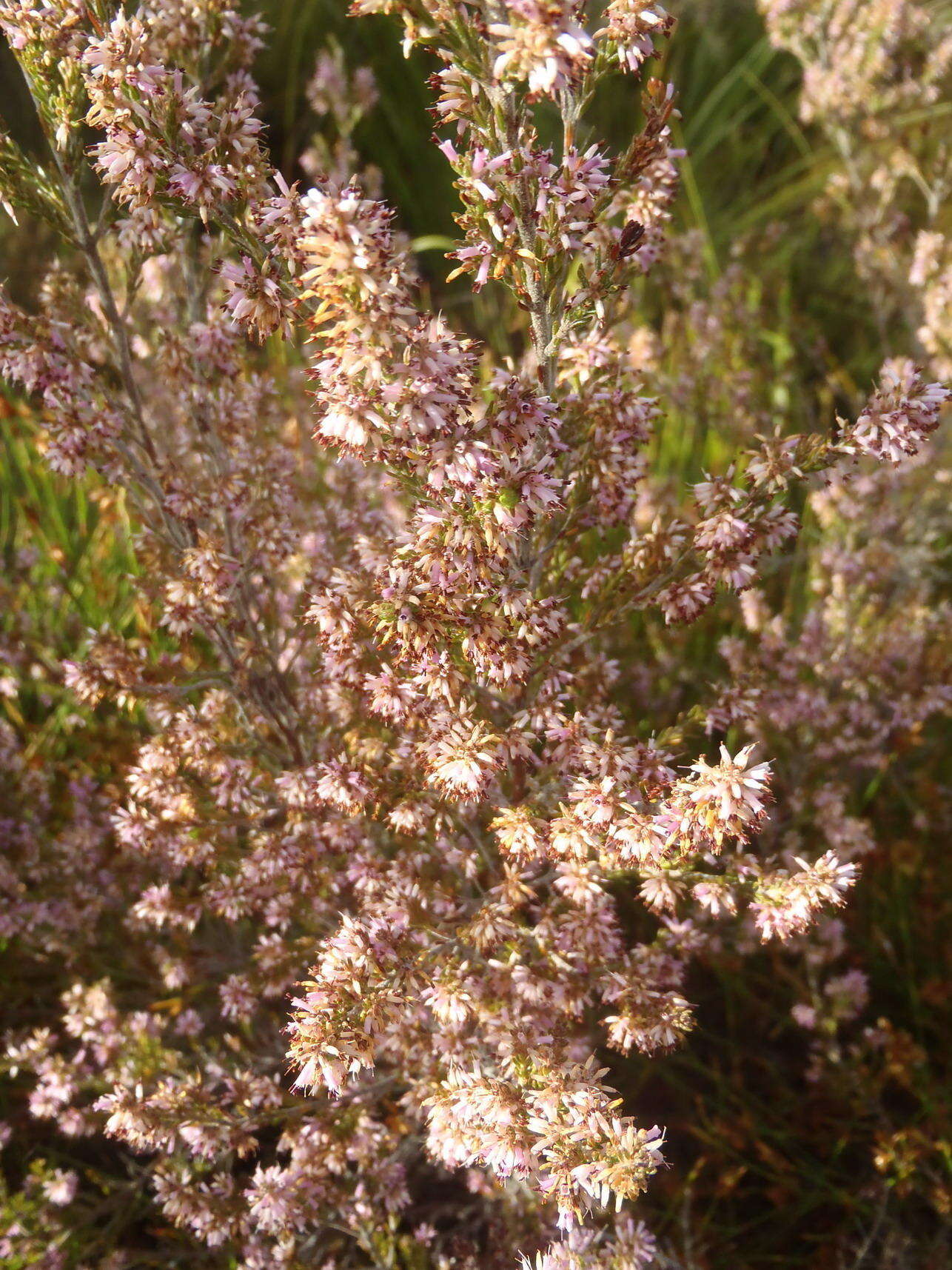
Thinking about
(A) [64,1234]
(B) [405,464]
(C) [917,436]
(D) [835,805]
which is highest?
(B) [405,464]

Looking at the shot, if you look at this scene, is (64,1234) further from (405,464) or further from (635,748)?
(405,464)

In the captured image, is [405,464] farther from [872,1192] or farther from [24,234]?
[24,234]

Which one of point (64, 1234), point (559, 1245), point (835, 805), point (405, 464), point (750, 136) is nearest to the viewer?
point (405, 464)

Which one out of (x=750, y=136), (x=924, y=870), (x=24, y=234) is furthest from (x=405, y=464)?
(x=750, y=136)

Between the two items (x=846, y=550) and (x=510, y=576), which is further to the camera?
(x=846, y=550)

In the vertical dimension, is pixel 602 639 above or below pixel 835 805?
above

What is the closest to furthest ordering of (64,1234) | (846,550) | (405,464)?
(405,464) < (64,1234) < (846,550)
